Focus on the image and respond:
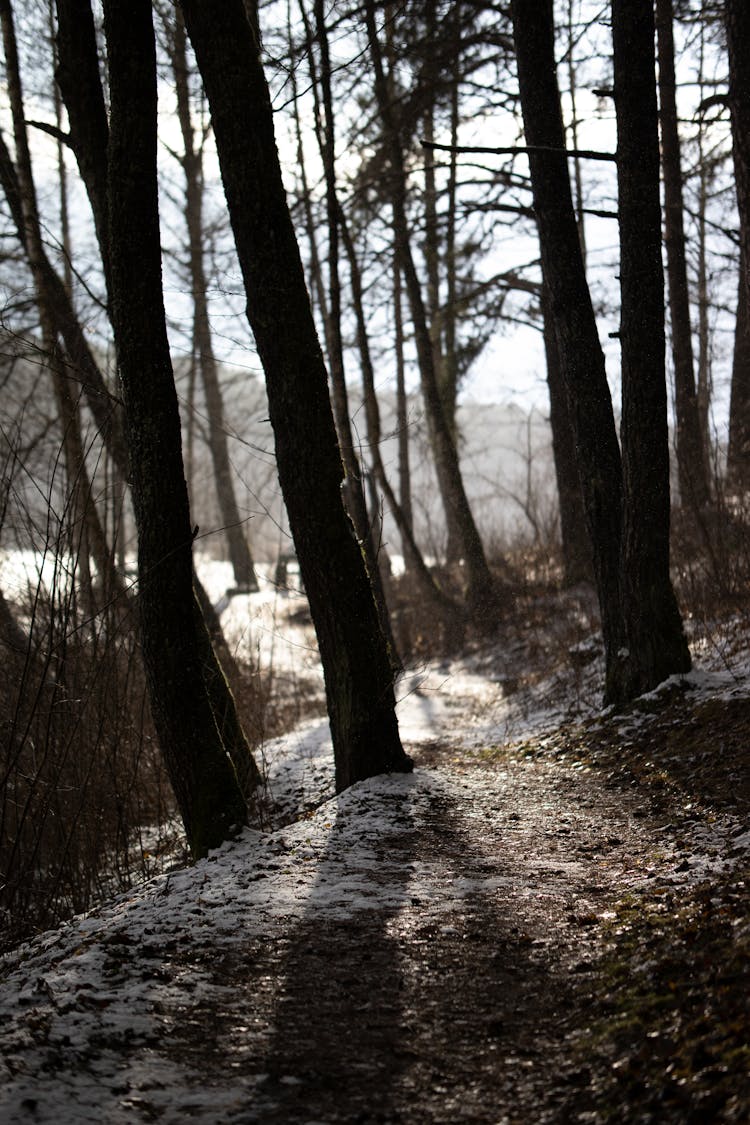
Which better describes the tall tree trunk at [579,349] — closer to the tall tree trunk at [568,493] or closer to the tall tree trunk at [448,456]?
the tall tree trunk at [448,456]

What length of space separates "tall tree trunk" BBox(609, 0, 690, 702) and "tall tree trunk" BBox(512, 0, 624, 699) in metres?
0.38

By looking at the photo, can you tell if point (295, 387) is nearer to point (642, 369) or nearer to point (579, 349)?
point (642, 369)

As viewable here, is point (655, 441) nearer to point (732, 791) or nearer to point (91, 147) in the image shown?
point (732, 791)

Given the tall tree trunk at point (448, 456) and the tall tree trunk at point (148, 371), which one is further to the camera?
the tall tree trunk at point (448, 456)

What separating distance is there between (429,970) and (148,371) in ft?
11.0

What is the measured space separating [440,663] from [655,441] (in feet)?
25.9

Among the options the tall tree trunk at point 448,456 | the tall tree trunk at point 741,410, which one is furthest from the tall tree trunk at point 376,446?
the tall tree trunk at point 741,410

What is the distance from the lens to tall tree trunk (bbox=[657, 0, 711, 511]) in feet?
33.2

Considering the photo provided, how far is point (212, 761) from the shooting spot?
16.9 ft

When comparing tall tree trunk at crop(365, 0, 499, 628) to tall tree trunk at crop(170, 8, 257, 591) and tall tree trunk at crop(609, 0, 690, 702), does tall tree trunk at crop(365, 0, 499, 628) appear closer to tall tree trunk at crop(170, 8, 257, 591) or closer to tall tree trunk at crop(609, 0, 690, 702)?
tall tree trunk at crop(170, 8, 257, 591)

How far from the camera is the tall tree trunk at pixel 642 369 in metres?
6.39

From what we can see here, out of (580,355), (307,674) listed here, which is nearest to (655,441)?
(580,355)

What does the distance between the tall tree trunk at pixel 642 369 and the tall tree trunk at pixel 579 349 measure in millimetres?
377

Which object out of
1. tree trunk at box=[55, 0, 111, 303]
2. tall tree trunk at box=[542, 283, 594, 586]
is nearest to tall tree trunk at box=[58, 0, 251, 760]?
tree trunk at box=[55, 0, 111, 303]
